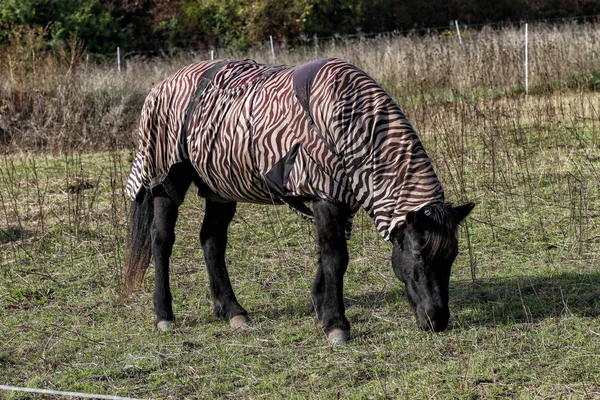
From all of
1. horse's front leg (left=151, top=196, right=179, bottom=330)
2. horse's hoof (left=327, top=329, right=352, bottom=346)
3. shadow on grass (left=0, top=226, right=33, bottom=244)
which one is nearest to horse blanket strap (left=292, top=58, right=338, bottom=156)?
horse's hoof (left=327, top=329, right=352, bottom=346)

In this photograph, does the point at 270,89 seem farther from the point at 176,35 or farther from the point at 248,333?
the point at 176,35

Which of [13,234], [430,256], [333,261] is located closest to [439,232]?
[430,256]

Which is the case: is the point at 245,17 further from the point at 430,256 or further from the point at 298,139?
the point at 430,256

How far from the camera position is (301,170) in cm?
508

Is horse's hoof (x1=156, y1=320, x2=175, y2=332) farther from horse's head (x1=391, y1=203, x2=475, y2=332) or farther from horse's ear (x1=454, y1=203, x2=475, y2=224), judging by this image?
horse's ear (x1=454, y1=203, x2=475, y2=224)

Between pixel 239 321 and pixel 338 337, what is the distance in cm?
85

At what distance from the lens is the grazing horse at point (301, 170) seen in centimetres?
493

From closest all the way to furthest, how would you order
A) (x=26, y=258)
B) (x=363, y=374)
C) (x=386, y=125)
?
(x=363, y=374)
(x=386, y=125)
(x=26, y=258)

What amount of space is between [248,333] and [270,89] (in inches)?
61.6

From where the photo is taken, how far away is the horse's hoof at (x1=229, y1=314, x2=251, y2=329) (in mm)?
5773

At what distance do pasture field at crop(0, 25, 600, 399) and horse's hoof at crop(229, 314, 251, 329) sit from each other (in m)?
0.08

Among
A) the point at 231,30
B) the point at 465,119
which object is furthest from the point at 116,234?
the point at 231,30

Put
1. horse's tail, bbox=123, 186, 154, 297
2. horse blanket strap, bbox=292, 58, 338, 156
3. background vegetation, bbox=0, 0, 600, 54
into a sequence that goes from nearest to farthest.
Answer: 1. horse blanket strap, bbox=292, 58, 338, 156
2. horse's tail, bbox=123, 186, 154, 297
3. background vegetation, bbox=0, 0, 600, 54

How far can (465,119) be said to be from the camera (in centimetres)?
1012
